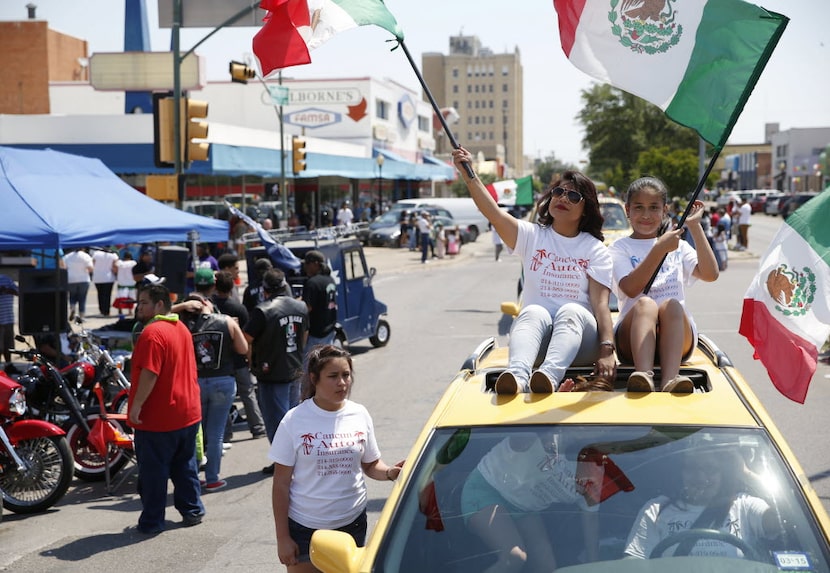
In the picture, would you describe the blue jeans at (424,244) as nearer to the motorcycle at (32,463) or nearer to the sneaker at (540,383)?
the motorcycle at (32,463)

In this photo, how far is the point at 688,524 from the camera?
3.53m

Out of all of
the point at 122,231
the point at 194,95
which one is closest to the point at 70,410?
the point at 122,231

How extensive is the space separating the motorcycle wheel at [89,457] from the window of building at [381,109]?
5402 cm

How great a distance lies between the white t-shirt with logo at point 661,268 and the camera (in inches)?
207

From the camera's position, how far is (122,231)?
12594mm

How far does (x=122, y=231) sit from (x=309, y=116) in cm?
4558

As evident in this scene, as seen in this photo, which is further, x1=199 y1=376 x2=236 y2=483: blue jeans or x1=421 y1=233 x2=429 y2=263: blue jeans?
x1=421 y1=233 x2=429 y2=263: blue jeans

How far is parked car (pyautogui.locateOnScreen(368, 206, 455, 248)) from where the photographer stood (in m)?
44.6

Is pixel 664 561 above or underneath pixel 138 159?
underneath

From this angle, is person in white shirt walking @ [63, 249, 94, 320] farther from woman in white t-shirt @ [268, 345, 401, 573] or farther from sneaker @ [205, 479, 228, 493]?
woman in white t-shirt @ [268, 345, 401, 573]

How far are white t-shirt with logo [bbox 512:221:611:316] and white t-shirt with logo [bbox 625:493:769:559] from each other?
1.48 metres

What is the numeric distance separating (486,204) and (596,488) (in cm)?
185

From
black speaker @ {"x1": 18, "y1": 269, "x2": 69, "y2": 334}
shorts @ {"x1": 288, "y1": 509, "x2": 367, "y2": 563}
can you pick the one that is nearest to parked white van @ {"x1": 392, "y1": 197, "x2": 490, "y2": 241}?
black speaker @ {"x1": 18, "y1": 269, "x2": 69, "y2": 334}

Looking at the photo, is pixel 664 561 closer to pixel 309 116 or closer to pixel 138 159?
pixel 138 159
